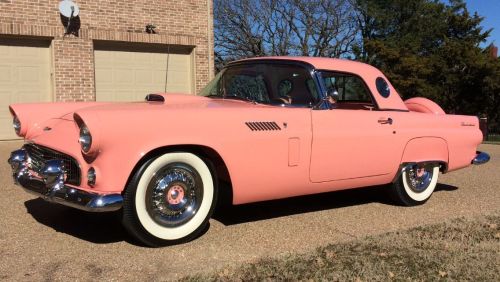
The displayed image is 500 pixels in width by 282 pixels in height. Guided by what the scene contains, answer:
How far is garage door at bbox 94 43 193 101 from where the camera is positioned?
12000mm

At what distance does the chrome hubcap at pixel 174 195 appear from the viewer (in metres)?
3.90

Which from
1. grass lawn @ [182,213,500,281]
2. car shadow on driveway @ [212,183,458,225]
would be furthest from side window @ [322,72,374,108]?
grass lawn @ [182,213,500,281]

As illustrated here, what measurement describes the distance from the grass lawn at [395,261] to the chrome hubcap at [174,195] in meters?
0.74

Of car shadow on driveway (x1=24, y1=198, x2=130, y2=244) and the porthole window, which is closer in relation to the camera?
car shadow on driveway (x1=24, y1=198, x2=130, y2=244)

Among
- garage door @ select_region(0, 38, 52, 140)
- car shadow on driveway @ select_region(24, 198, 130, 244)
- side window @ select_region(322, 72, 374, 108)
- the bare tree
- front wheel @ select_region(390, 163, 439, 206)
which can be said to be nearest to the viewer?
car shadow on driveway @ select_region(24, 198, 130, 244)

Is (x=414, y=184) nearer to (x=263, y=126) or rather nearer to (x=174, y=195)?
(x=263, y=126)

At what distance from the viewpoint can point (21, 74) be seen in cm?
1116

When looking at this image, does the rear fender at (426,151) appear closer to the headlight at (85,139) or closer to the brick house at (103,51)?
the headlight at (85,139)

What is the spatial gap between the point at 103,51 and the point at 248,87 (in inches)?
307

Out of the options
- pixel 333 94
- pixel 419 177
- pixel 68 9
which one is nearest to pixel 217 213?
pixel 333 94

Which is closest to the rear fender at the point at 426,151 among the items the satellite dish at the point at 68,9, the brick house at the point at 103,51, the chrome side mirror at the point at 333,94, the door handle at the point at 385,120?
the door handle at the point at 385,120

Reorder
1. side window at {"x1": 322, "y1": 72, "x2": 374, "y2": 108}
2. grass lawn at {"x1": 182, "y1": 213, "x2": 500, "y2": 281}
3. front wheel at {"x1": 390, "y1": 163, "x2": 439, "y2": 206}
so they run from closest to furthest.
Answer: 1. grass lawn at {"x1": 182, "y1": 213, "x2": 500, "y2": 281}
2. side window at {"x1": 322, "y1": 72, "x2": 374, "y2": 108}
3. front wheel at {"x1": 390, "y1": 163, "x2": 439, "y2": 206}

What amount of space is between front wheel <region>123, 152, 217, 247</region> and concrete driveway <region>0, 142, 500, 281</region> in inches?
5.4

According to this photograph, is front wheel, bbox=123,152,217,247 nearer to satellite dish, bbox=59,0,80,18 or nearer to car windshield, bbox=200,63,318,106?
car windshield, bbox=200,63,318,106
